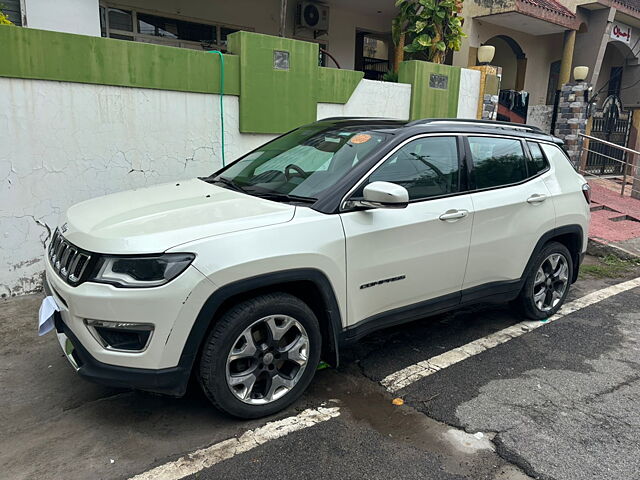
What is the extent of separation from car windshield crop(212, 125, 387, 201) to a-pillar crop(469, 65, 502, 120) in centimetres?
604

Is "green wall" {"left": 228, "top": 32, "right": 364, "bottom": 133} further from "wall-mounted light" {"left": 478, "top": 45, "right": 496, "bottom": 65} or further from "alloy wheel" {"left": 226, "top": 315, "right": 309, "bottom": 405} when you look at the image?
"wall-mounted light" {"left": 478, "top": 45, "right": 496, "bottom": 65}

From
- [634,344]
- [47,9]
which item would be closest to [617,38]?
[634,344]

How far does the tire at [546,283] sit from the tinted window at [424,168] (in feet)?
4.18

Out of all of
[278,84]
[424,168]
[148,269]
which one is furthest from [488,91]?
[148,269]

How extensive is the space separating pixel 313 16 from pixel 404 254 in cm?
858

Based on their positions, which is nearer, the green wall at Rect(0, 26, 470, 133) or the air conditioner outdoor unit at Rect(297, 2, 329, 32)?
the green wall at Rect(0, 26, 470, 133)

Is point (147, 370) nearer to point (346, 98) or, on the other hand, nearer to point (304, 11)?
point (346, 98)

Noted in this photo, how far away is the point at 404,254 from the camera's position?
3.47 metres

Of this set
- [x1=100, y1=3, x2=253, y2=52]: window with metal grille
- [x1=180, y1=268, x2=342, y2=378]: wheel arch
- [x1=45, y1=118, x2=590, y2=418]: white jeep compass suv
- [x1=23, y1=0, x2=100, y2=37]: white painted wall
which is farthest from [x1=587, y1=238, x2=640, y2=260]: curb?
[x1=23, y1=0, x2=100, y2=37]: white painted wall

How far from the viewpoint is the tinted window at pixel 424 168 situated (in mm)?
3564

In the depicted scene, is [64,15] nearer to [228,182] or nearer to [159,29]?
[159,29]

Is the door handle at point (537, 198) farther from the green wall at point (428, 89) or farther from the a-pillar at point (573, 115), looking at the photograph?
the a-pillar at point (573, 115)

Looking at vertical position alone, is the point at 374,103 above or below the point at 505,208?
above

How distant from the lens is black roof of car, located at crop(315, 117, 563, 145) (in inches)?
150
